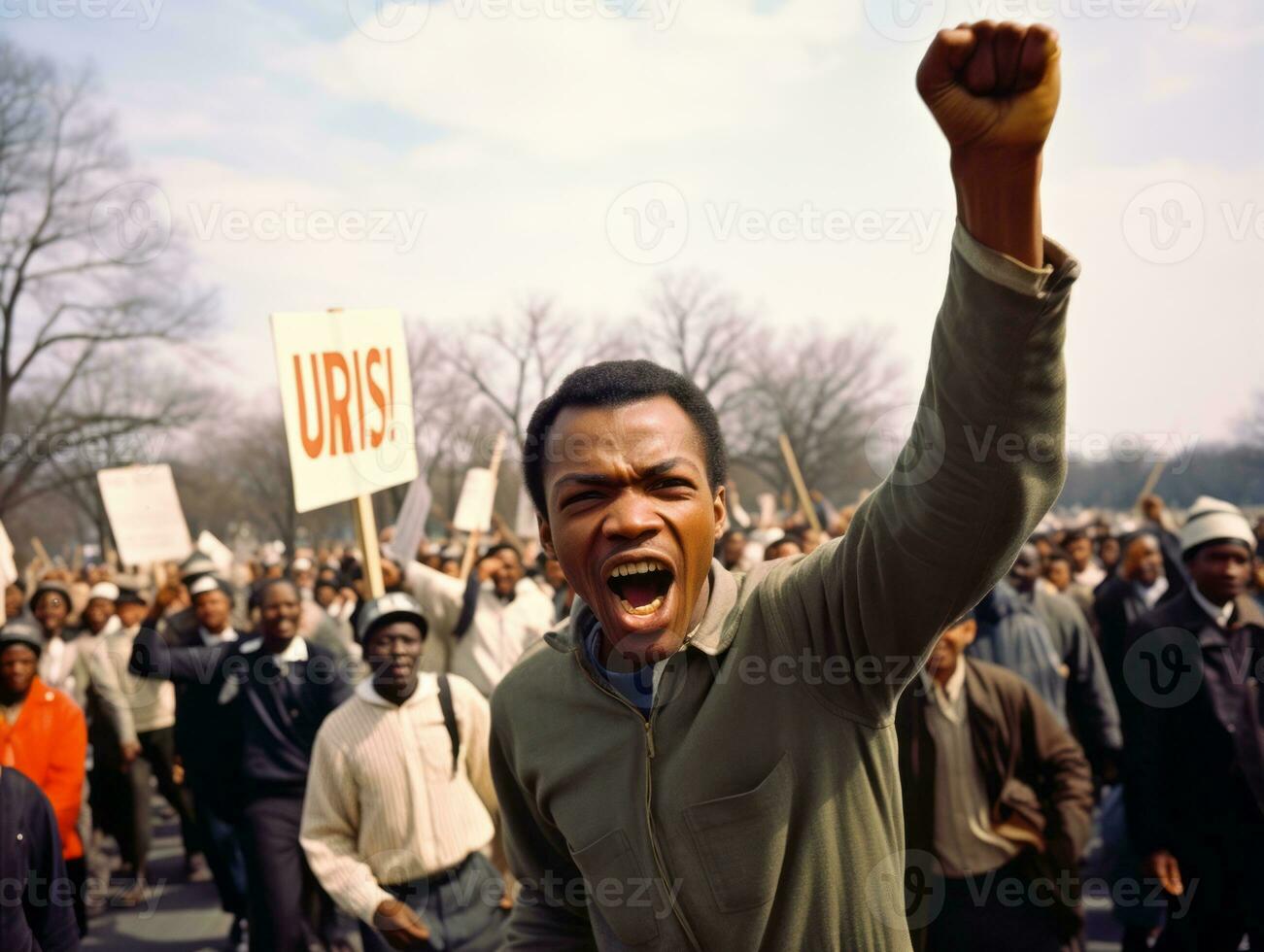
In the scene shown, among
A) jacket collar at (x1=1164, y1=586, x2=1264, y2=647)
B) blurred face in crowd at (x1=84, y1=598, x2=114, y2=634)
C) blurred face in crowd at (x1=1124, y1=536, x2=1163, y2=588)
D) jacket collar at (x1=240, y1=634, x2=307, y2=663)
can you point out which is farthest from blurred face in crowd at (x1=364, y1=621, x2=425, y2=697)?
blurred face in crowd at (x1=84, y1=598, x2=114, y2=634)

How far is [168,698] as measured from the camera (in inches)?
373

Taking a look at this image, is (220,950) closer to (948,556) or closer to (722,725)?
(722,725)

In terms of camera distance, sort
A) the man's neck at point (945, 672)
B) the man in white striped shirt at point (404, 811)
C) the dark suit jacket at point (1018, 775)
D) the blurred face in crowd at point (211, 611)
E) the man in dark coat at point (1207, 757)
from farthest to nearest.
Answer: the blurred face in crowd at point (211, 611) < the man in dark coat at point (1207, 757) < the man in white striped shirt at point (404, 811) < the man's neck at point (945, 672) < the dark suit jacket at point (1018, 775)

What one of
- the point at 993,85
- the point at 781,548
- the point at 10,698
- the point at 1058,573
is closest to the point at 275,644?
the point at 10,698

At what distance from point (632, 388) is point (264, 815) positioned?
15.0ft

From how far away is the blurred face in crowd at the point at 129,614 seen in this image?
995cm

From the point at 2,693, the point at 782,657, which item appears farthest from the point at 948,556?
the point at 2,693

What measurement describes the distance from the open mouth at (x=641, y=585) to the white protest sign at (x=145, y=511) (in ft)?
32.6

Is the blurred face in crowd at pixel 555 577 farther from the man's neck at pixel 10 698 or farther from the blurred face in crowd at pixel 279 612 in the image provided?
the man's neck at pixel 10 698

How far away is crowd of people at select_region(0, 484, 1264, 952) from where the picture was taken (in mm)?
4344

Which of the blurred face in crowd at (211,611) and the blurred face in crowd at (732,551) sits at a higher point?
the blurred face in crowd at (211,611)

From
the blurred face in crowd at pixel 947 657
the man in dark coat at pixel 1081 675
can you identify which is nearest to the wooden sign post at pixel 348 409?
the blurred face in crowd at pixel 947 657

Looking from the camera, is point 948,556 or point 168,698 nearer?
point 948,556

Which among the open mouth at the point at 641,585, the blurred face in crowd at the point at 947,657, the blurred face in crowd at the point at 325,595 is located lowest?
the blurred face in crowd at the point at 325,595
